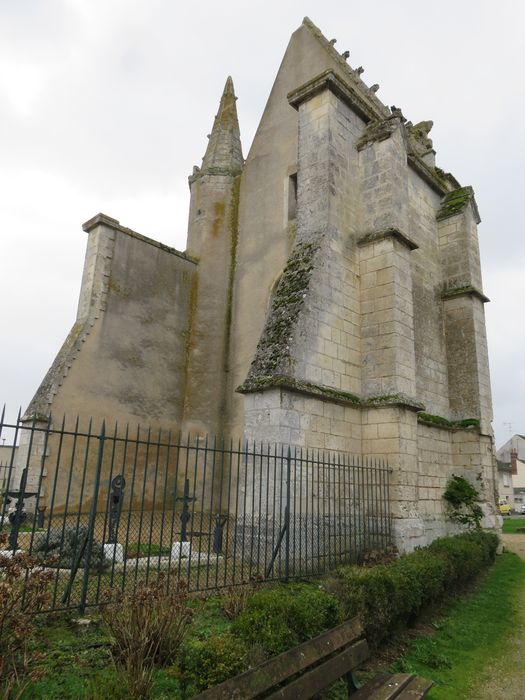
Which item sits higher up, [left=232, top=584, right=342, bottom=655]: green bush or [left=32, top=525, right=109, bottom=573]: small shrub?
[left=32, top=525, right=109, bottom=573]: small shrub

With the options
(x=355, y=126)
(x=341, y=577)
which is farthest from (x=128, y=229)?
(x=341, y=577)

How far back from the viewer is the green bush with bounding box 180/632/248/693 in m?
2.88

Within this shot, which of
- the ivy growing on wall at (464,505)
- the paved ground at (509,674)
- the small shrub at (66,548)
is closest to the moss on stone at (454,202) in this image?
the ivy growing on wall at (464,505)

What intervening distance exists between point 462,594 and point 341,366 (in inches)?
152

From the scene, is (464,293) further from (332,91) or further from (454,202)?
(332,91)

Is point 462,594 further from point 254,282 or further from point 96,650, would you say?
point 254,282

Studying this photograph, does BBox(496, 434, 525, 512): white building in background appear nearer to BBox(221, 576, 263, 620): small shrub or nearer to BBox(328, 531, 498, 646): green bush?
BBox(328, 531, 498, 646): green bush

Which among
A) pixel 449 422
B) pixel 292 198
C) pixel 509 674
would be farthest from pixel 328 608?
pixel 292 198

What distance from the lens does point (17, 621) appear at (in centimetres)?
304

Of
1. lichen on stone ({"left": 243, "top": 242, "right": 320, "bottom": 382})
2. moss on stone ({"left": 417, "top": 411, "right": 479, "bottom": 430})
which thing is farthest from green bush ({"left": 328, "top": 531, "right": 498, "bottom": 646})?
moss on stone ({"left": 417, "top": 411, "right": 479, "bottom": 430})

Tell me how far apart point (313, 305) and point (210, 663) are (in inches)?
232

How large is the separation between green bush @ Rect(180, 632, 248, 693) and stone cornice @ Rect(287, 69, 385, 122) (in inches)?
377

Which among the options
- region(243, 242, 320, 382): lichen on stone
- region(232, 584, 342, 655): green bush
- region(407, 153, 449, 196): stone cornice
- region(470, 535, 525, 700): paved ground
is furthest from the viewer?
region(407, 153, 449, 196): stone cornice

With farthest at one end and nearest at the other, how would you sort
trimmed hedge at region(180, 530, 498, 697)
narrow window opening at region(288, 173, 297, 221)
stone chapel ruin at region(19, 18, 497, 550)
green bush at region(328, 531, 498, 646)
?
narrow window opening at region(288, 173, 297, 221) < stone chapel ruin at region(19, 18, 497, 550) < green bush at region(328, 531, 498, 646) < trimmed hedge at region(180, 530, 498, 697)
